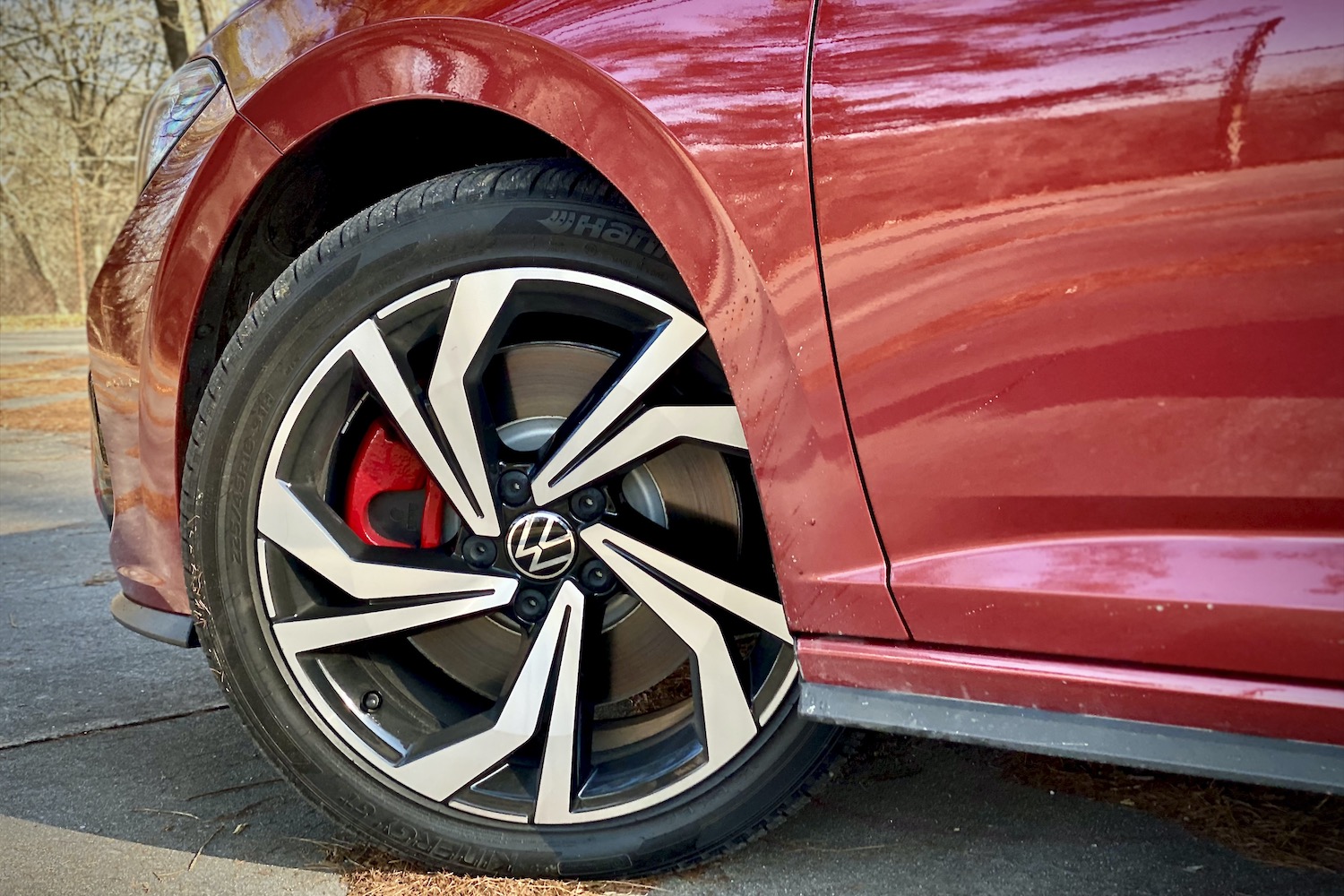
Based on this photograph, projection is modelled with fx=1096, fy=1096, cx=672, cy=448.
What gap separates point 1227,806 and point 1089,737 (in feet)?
2.49

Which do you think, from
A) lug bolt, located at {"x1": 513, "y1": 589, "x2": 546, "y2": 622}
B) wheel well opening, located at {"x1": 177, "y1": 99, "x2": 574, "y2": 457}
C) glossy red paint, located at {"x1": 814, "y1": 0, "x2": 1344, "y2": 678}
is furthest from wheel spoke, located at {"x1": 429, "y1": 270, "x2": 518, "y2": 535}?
glossy red paint, located at {"x1": 814, "y1": 0, "x2": 1344, "y2": 678}

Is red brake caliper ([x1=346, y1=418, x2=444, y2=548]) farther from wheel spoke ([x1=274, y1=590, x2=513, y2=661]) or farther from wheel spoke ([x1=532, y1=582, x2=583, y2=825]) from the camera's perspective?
wheel spoke ([x1=532, y1=582, x2=583, y2=825])

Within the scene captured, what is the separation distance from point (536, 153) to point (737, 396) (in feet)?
2.79

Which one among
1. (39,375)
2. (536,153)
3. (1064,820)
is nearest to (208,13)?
(39,375)

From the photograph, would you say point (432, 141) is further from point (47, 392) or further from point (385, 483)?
point (47, 392)

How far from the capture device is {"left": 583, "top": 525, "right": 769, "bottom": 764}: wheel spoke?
1494mm

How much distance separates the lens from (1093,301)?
3.80 ft

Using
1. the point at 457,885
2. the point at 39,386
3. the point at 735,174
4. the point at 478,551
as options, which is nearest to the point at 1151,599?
the point at 735,174

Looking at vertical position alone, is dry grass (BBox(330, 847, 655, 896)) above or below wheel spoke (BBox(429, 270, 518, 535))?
below

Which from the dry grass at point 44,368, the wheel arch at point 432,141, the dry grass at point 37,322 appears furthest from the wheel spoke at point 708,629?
the dry grass at point 37,322

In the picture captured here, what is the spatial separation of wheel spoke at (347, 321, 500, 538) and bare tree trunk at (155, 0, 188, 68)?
8525 mm

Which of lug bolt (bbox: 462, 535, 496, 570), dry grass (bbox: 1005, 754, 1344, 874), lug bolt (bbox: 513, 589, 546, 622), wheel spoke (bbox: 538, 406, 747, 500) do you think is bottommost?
dry grass (bbox: 1005, 754, 1344, 874)

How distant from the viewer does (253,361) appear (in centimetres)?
160

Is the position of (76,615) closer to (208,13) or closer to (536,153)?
(536,153)
